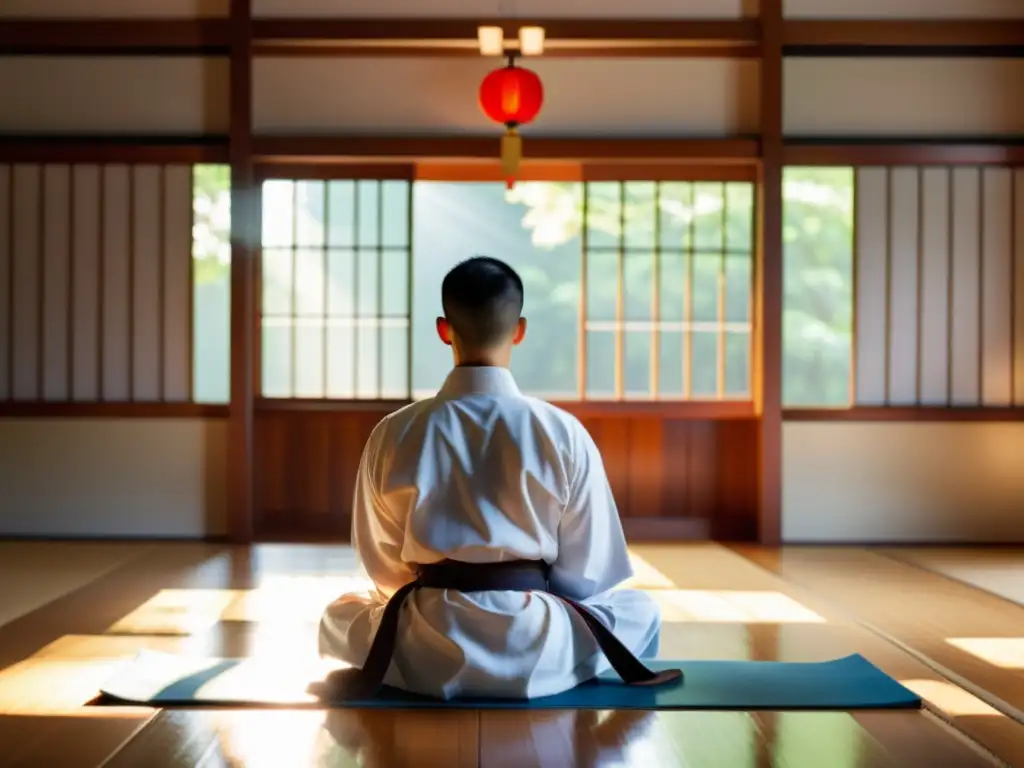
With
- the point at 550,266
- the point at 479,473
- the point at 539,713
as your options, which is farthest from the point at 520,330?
the point at 550,266

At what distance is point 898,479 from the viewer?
590 cm

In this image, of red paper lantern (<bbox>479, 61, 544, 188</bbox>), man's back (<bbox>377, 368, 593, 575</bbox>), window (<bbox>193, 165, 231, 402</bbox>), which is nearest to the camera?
man's back (<bbox>377, 368, 593, 575</bbox>)

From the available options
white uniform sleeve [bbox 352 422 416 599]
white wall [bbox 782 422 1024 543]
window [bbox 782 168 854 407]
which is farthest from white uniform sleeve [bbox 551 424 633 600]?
window [bbox 782 168 854 407]

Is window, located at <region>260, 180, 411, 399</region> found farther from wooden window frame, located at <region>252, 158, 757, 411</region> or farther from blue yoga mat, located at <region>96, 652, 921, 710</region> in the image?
blue yoga mat, located at <region>96, 652, 921, 710</region>

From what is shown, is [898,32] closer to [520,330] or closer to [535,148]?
[535,148]

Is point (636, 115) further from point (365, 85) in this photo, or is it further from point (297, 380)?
point (297, 380)

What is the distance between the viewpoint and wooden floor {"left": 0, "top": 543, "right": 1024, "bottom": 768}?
2371 mm

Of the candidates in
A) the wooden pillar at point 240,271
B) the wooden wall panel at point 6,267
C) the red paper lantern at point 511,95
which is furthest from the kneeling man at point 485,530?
the wooden wall panel at point 6,267

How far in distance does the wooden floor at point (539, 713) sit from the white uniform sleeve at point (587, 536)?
0.30 m

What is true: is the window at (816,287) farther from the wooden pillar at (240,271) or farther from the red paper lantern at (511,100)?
the wooden pillar at (240,271)

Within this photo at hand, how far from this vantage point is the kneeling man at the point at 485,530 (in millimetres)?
2594

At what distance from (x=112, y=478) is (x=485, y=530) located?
3862mm

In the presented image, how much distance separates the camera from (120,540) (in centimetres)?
586

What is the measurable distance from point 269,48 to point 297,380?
1.66 m
